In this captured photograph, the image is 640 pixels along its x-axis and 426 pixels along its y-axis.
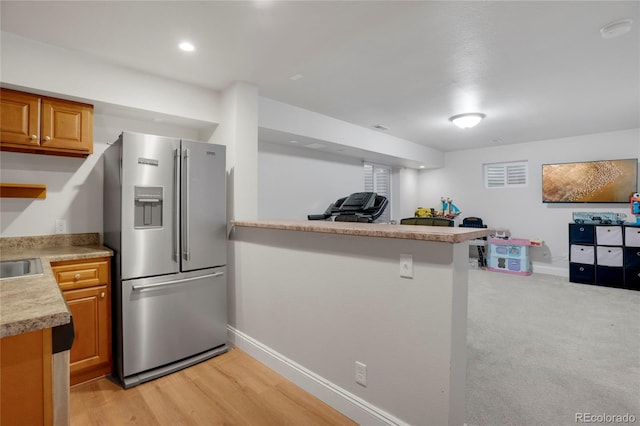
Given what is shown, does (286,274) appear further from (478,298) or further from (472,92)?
(478,298)

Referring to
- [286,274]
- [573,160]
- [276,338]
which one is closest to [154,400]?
[276,338]

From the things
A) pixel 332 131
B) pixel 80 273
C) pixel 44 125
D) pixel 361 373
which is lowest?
pixel 361 373

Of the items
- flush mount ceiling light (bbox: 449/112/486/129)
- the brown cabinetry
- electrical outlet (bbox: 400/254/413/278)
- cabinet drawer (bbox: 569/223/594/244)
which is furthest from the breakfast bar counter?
cabinet drawer (bbox: 569/223/594/244)

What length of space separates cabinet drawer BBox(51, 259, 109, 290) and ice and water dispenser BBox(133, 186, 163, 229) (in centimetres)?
39

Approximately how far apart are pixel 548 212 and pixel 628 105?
2.42 m

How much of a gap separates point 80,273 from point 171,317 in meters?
0.69

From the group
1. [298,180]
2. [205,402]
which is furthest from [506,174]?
[205,402]

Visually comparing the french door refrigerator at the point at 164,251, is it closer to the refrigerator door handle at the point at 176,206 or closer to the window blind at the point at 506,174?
the refrigerator door handle at the point at 176,206

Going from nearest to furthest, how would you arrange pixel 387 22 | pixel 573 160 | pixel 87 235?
pixel 387 22 → pixel 87 235 → pixel 573 160

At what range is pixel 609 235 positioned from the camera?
15.4 feet

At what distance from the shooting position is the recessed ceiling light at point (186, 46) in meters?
2.21

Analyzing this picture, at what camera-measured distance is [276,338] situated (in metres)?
2.40

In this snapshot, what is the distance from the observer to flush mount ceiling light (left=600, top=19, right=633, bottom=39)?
202 centimetres

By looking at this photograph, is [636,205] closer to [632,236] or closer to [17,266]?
[632,236]
